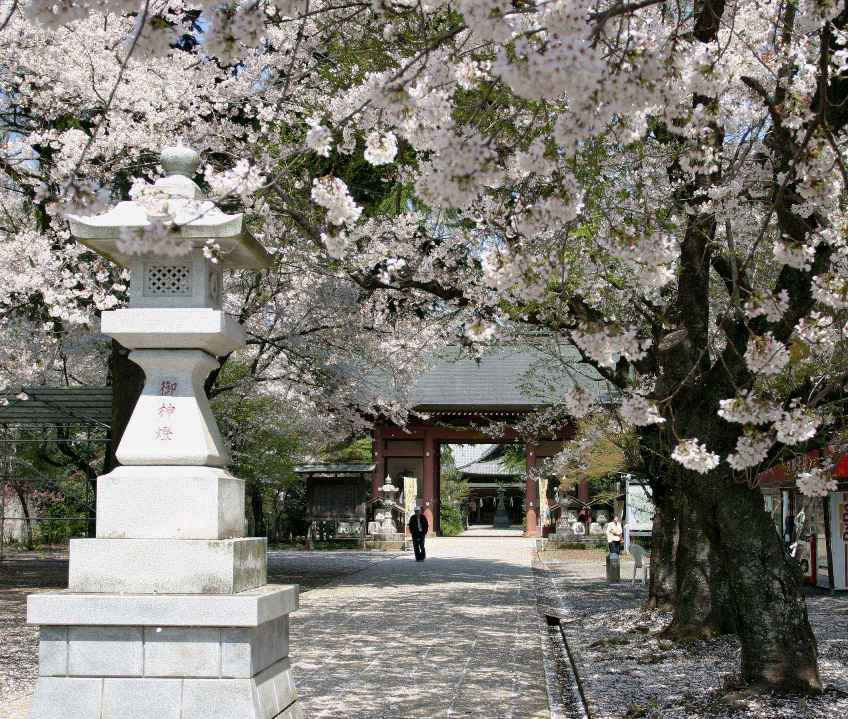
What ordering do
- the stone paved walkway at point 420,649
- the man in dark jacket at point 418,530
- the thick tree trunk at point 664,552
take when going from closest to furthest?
1. the stone paved walkway at point 420,649
2. the thick tree trunk at point 664,552
3. the man in dark jacket at point 418,530

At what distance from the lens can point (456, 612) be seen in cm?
1445

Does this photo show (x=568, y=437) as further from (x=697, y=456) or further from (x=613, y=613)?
(x=697, y=456)

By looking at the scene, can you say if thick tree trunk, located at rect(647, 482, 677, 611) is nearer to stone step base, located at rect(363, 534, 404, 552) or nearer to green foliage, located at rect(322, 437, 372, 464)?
stone step base, located at rect(363, 534, 404, 552)

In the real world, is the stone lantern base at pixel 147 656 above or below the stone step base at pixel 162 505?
below

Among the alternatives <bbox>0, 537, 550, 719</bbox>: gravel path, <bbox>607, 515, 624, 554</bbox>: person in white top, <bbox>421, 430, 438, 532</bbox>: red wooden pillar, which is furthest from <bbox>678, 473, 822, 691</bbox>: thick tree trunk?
<bbox>421, 430, 438, 532</bbox>: red wooden pillar

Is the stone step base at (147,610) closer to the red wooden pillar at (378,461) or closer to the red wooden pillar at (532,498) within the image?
the red wooden pillar at (378,461)

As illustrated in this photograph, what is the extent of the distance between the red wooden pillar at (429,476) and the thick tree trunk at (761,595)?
27242 millimetres

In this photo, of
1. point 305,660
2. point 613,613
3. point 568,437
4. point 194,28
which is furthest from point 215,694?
point 568,437

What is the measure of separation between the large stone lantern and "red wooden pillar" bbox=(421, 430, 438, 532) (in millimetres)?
28658

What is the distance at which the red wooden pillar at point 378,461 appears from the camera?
34438mm

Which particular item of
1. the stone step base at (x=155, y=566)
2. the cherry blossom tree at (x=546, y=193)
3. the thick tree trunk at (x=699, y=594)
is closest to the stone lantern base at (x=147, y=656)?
the stone step base at (x=155, y=566)

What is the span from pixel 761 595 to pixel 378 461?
91.8 ft

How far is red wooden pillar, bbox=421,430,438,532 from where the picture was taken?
1375 inches

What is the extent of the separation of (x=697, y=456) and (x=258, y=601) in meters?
2.49
